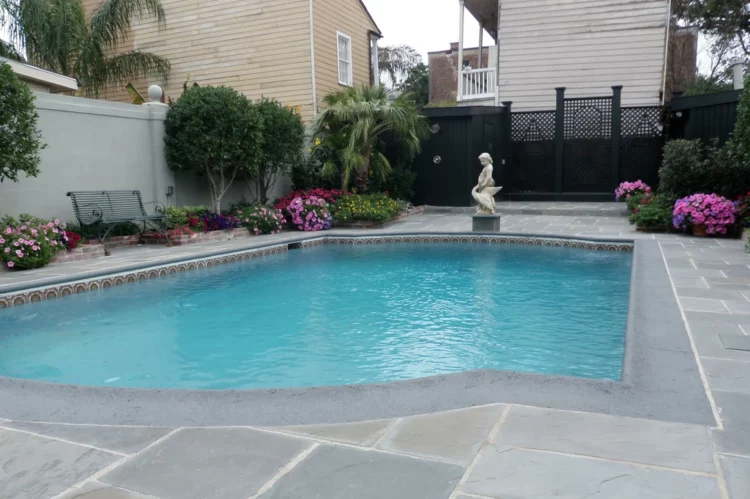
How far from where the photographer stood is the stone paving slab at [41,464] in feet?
6.85

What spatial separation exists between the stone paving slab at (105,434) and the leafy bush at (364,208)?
9.36 m

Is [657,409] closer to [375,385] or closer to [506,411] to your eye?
[506,411]

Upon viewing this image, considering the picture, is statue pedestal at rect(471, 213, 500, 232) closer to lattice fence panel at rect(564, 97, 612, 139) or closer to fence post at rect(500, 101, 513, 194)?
fence post at rect(500, 101, 513, 194)

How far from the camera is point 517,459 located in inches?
86.7

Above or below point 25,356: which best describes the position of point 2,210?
above

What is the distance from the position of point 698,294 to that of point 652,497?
12.3 ft

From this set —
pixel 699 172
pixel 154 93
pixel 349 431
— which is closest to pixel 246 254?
pixel 154 93

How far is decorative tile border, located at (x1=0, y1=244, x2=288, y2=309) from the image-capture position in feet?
20.4

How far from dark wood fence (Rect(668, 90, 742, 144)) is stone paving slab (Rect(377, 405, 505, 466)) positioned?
9.71 m

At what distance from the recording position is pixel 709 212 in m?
8.82

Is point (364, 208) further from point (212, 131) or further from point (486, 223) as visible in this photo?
point (212, 131)

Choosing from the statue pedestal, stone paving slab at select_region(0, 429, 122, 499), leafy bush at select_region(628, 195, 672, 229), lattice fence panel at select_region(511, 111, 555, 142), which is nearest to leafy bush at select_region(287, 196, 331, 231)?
the statue pedestal

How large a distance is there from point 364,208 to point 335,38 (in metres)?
6.10

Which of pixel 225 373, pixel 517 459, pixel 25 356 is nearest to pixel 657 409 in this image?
pixel 517 459
